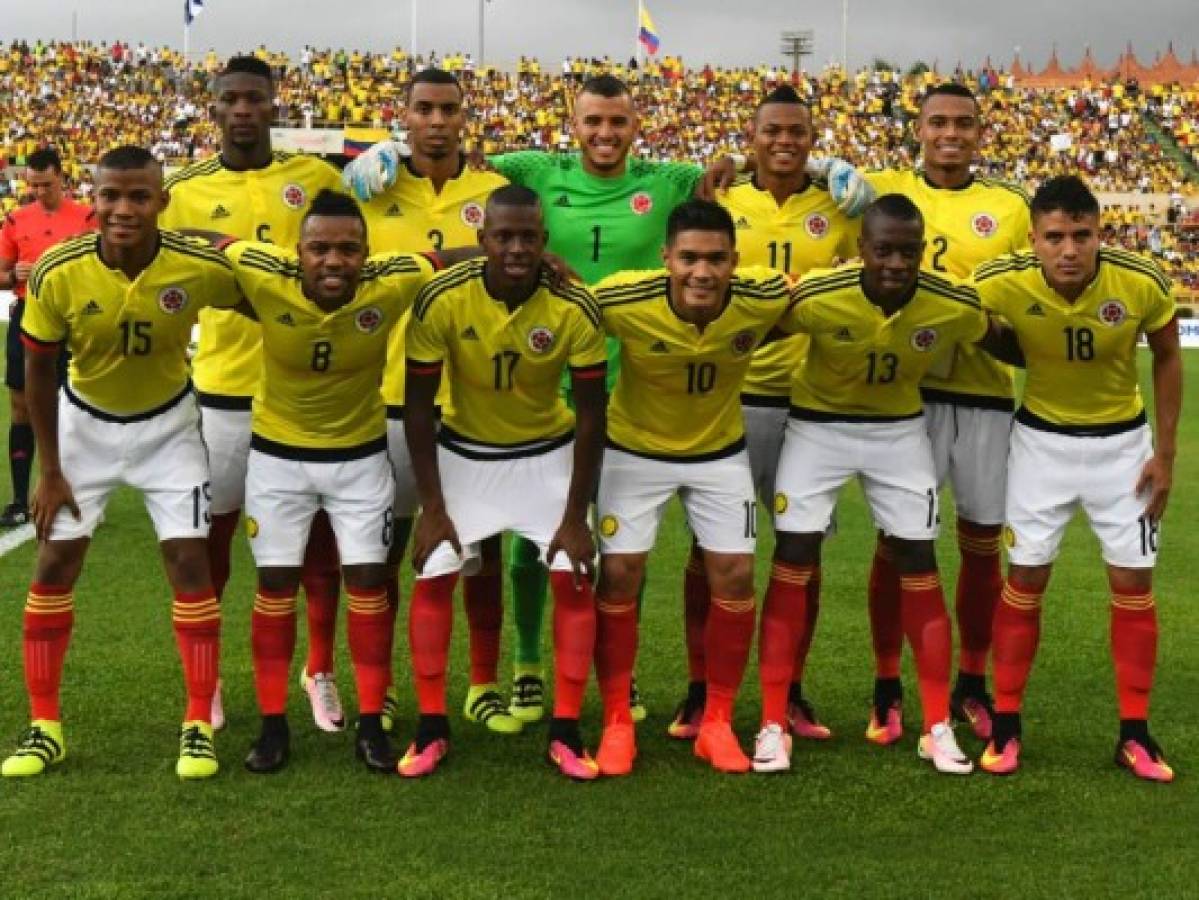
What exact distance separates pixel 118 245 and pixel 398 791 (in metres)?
1.94

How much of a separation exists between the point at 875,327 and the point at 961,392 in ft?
2.11

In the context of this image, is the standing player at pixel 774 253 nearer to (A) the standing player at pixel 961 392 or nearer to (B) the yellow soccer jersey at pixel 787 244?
(B) the yellow soccer jersey at pixel 787 244

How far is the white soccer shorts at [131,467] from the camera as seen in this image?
15.6 ft

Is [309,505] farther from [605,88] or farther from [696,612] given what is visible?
[605,88]

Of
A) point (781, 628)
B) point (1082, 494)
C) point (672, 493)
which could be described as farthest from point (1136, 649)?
point (672, 493)

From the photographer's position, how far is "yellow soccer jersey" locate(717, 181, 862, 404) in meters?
5.38

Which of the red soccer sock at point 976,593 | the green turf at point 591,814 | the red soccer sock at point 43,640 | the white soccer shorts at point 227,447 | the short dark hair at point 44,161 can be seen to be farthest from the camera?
the short dark hair at point 44,161

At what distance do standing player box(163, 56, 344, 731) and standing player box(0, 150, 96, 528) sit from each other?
3.85 metres

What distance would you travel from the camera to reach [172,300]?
4648 mm

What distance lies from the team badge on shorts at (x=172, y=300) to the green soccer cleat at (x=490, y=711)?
6.00 feet

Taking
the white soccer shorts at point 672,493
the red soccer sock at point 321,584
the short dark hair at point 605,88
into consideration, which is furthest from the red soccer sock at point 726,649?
the short dark hair at point 605,88

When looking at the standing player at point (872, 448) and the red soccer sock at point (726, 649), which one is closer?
the standing player at point (872, 448)

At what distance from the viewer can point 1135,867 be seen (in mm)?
3951

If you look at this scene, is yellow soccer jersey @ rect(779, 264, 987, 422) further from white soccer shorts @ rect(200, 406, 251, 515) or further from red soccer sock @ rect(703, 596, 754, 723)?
white soccer shorts @ rect(200, 406, 251, 515)
